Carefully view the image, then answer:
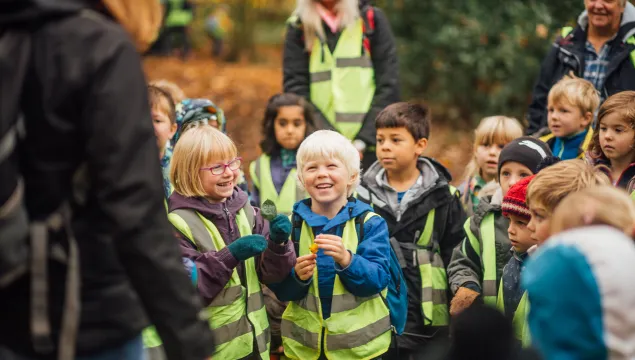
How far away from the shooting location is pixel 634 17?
22.5 feet

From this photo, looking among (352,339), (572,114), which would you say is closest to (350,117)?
(572,114)

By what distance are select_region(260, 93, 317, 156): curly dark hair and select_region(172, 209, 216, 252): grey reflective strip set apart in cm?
226

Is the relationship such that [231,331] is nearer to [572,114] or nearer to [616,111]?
[616,111]

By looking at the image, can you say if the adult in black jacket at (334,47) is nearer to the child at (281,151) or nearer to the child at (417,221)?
the child at (281,151)

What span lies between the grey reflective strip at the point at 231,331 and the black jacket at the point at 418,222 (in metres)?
1.29

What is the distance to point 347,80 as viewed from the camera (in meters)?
7.45

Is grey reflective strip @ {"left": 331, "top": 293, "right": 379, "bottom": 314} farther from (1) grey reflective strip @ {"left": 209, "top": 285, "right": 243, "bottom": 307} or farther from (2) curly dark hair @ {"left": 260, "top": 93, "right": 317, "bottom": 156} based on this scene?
(2) curly dark hair @ {"left": 260, "top": 93, "right": 317, "bottom": 156}

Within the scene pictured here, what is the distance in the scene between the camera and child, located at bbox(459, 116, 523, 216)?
662cm

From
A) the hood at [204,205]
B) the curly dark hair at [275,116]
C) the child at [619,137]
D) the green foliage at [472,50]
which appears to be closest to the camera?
the hood at [204,205]

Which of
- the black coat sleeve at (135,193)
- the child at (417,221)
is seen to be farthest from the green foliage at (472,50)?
the black coat sleeve at (135,193)

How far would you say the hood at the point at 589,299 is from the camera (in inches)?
112

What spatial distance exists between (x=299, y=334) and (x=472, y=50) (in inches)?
302

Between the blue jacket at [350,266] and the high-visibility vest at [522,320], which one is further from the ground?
the blue jacket at [350,266]

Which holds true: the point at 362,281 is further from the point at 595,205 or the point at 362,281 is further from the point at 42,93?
the point at 42,93
